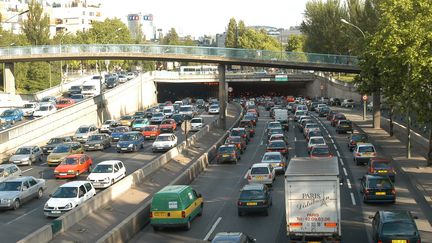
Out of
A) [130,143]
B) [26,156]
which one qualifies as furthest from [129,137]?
[26,156]

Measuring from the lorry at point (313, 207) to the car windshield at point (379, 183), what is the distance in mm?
8361

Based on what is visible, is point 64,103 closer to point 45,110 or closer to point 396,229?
point 45,110

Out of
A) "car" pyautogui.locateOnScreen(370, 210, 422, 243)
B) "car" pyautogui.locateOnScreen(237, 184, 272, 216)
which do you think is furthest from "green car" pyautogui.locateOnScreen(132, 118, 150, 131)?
"car" pyautogui.locateOnScreen(370, 210, 422, 243)

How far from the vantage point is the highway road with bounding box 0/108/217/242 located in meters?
27.9

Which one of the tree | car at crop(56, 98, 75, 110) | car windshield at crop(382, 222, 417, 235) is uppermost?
the tree

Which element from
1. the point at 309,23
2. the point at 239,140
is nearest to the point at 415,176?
the point at 239,140

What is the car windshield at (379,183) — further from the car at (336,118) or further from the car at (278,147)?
the car at (336,118)

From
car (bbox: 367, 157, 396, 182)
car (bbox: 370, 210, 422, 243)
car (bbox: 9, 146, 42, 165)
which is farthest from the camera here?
car (bbox: 9, 146, 42, 165)

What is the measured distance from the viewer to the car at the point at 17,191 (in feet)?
104

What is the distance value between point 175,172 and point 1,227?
642 inches

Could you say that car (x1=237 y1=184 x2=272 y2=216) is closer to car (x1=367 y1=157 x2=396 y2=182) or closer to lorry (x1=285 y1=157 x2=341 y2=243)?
lorry (x1=285 y1=157 x2=341 y2=243)

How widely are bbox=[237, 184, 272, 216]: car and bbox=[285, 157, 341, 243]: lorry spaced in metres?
5.90

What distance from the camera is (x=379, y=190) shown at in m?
30.2

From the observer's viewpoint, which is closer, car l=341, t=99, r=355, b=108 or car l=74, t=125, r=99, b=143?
A: car l=74, t=125, r=99, b=143
